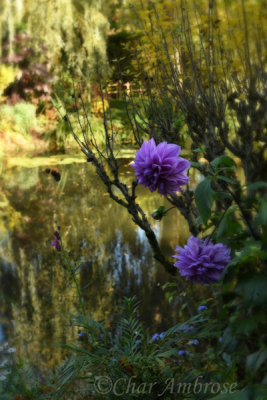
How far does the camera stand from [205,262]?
106 centimetres

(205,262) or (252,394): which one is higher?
(205,262)

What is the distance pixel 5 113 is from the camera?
10.5m

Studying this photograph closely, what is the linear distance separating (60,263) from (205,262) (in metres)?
3.26

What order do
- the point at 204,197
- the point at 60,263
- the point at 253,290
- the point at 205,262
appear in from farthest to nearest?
the point at 60,263, the point at 205,262, the point at 204,197, the point at 253,290

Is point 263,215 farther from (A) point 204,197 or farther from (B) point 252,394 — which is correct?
(B) point 252,394

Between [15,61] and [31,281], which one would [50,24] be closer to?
[15,61]

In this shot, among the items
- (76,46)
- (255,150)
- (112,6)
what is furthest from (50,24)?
(255,150)

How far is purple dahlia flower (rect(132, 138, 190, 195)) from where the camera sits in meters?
1.00

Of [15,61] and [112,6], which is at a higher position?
[112,6]

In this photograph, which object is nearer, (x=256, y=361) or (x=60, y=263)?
(x=256, y=361)

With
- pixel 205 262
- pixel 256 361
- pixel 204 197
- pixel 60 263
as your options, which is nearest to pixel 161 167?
pixel 204 197

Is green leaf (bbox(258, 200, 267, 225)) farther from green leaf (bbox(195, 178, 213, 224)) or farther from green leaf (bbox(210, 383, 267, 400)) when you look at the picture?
green leaf (bbox(210, 383, 267, 400))

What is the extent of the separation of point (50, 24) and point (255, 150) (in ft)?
31.9

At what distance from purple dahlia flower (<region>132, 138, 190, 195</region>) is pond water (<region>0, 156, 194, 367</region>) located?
1577 mm
